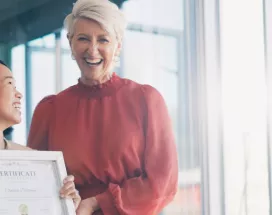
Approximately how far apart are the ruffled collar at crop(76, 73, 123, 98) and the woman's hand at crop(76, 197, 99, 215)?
0.29 meters

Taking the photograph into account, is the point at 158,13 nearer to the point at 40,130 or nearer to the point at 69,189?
the point at 40,130

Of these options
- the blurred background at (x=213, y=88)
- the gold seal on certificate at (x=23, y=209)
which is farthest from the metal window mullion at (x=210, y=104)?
the gold seal on certificate at (x=23, y=209)

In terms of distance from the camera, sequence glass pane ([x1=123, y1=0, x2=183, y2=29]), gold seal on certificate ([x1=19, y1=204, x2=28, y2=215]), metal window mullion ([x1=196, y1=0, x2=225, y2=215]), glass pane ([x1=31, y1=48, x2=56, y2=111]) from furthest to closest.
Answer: metal window mullion ([x1=196, y1=0, x2=225, y2=215])
glass pane ([x1=123, y1=0, x2=183, y2=29])
glass pane ([x1=31, y1=48, x2=56, y2=111])
gold seal on certificate ([x1=19, y1=204, x2=28, y2=215])

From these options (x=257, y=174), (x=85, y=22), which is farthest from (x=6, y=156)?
(x=257, y=174)

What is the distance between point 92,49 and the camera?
1477 mm

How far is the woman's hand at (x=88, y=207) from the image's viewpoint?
1427 millimetres

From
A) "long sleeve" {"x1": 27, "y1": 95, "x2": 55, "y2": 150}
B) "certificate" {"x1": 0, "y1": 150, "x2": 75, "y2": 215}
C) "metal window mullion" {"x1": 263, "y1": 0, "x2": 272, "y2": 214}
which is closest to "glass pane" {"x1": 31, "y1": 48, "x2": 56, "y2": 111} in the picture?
"long sleeve" {"x1": 27, "y1": 95, "x2": 55, "y2": 150}

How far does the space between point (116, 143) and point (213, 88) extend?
0.75m

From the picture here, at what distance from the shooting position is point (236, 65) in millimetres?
2146

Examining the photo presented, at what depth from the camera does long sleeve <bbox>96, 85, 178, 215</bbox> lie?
1463 mm

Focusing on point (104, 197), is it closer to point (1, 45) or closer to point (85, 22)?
point (85, 22)

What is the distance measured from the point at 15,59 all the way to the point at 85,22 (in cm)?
32

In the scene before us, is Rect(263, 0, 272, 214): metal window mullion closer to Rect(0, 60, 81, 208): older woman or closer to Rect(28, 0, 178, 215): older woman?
Rect(28, 0, 178, 215): older woman

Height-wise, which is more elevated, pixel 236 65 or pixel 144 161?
pixel 236 65
